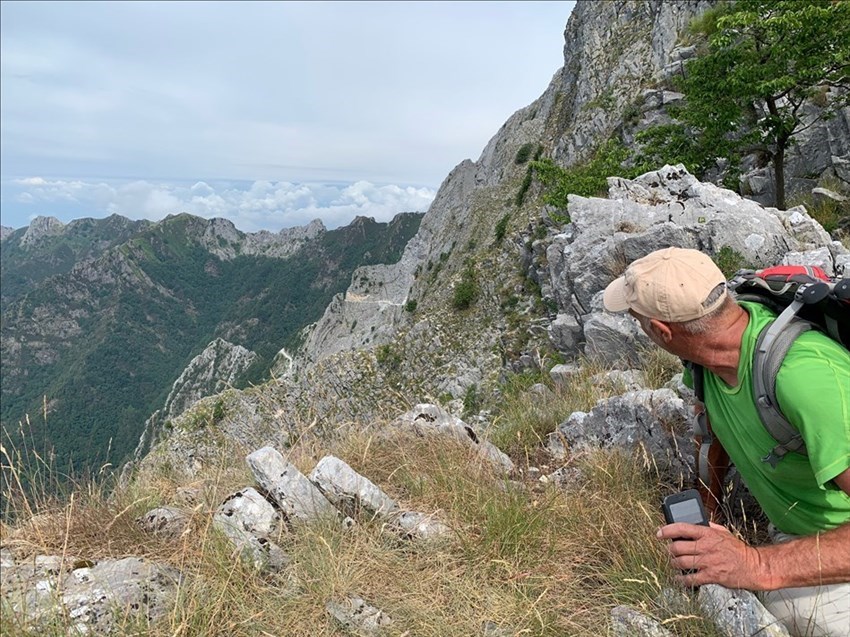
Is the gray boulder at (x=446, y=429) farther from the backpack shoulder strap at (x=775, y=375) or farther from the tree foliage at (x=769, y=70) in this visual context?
the tree foliage at (x=769, y=70)

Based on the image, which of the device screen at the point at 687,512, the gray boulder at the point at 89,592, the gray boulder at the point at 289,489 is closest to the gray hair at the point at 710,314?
the device screen at the point at 687,512

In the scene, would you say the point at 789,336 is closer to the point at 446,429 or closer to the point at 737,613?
the point at 737,613

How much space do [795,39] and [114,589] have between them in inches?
670

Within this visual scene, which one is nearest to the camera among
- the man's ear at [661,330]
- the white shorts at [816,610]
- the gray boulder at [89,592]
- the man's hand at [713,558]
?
the white shorts at [816,610]

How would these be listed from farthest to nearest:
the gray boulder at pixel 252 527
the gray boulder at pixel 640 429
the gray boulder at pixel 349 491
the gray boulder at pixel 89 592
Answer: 1. the gray boulder at pixel 640 429
2. the gray boulder at pixel 349 491
3. the gray boulder at pixel 252 527
4. the gray boulder at pixel 89 592

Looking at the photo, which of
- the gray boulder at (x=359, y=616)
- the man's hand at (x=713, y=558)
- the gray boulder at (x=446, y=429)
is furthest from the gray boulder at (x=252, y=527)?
the man's hand at (x=713, y=558)

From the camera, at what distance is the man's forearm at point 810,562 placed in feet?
7.65

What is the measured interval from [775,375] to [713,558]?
3.24 feet

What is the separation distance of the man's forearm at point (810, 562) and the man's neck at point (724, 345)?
2.63 feet

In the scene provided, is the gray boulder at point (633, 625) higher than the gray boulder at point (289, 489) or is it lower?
lower

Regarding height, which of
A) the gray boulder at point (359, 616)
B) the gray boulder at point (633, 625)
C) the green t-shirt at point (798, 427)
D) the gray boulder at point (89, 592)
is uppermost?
the green t-shirt at point (798, 427)

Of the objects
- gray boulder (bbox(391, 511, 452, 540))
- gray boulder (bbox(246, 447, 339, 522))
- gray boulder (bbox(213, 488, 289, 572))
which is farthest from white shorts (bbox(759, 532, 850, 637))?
gray boulder (bbox(213, 488, 289, 572))

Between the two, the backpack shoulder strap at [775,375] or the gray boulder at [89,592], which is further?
the gray boulder at [89,592]

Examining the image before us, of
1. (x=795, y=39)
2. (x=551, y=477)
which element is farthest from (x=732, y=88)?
(x=551, y=477)
